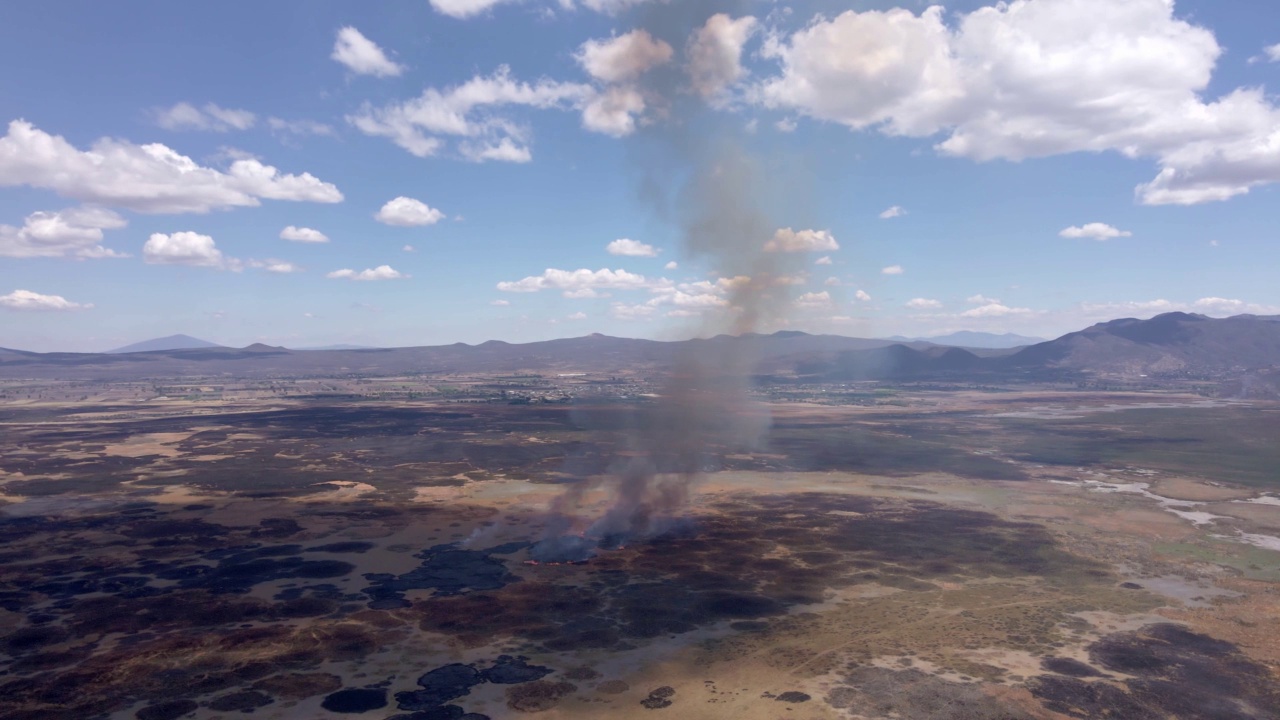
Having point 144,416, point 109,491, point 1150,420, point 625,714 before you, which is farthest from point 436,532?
point 1150,420

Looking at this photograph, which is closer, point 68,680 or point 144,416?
point 68,680

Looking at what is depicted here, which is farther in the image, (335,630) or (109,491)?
(109,491)

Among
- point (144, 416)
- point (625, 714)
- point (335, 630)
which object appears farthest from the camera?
point (144, 416)

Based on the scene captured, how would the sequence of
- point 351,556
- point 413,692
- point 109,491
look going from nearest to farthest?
point 413,692 < point 351,556 < point 109,491

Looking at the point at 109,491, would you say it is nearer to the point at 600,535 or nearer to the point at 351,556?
the point at 351,556

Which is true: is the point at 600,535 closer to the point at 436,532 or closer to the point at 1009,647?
the point at 436,532

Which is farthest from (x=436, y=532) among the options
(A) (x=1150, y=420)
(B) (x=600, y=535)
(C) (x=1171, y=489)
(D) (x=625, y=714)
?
(A) (x=1150, y=420)
